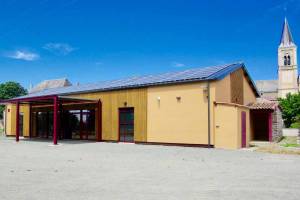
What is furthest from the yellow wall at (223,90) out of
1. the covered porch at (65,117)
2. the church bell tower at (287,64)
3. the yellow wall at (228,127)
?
the church bell tower at (287,64)

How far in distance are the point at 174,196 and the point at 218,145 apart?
1106cm

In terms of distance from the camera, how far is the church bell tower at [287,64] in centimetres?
7825

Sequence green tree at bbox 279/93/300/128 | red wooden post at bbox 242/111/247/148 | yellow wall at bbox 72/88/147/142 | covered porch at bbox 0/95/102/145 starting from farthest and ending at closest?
1. green tree at bbox 279/93/300/128
2. covered porch at bbox 0/95/102/145
3. yellow wall at bbox 72/88/147/142
4. red wooden post at bbox 242/111/247/148

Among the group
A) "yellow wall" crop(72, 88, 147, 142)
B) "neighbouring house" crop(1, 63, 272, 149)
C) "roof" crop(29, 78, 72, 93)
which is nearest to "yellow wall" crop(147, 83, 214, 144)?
"neighbouring house" crop(1, 63, 272, 149)

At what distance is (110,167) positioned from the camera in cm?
939

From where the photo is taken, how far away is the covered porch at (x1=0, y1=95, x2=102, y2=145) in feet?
72.8

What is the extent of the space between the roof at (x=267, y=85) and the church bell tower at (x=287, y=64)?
3017 mm

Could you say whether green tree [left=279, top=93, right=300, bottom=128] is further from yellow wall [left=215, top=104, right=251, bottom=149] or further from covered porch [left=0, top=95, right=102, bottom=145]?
yellow wall [left=215, top=104, right=251, bottom=149]

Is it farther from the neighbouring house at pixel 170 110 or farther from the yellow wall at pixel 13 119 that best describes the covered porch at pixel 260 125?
the yellow wall at pixel 13 119

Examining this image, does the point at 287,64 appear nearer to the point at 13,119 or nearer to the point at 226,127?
the point at 13,119

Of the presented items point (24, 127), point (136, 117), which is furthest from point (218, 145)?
point (24, 127)

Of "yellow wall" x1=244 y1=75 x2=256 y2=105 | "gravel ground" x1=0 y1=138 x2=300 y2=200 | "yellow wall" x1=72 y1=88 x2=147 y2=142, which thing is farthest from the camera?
"yellow wall" x1=244 y1=75 x2=256 y2=105

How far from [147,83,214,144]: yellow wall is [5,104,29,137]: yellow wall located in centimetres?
1431

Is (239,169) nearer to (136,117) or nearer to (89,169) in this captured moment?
(89,169)
